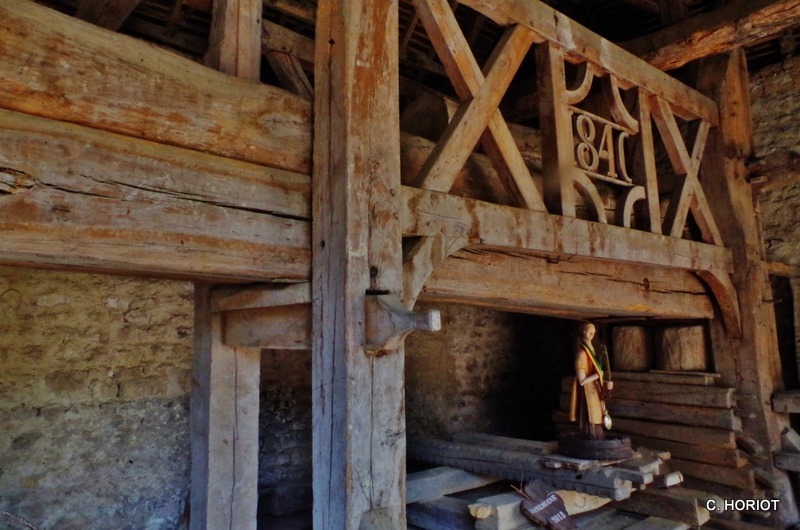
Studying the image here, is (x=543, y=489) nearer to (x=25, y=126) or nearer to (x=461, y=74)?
(x=461, y=74)

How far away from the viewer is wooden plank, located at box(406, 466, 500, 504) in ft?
13.0

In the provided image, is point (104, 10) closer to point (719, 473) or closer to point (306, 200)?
point (306, 200)

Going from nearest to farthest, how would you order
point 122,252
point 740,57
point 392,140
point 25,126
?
point 25,126 < point 122,252 < point 392,140 < point 740,57

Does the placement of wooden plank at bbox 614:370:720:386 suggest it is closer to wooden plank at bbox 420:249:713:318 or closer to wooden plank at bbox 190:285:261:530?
wooden plank at bbox 420:249:713:318

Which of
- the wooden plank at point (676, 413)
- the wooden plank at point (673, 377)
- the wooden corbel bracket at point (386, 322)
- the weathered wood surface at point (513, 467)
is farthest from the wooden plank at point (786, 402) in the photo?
the wooden corbel bracket at point (386, 322)

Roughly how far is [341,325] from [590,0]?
5306 millimetres

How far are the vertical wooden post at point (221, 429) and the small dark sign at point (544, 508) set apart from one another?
6.11 ft

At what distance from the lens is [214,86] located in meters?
2.09

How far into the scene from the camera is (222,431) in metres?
2.65

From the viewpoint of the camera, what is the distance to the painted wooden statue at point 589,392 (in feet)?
13.6

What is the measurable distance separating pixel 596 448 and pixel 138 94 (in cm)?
353

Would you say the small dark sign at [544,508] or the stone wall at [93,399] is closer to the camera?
the small dark sign at [544,508]

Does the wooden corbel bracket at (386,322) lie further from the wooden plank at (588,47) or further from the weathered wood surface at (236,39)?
the wooden plank at (588,47)

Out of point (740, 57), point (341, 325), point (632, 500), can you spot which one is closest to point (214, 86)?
point (341, 325)
